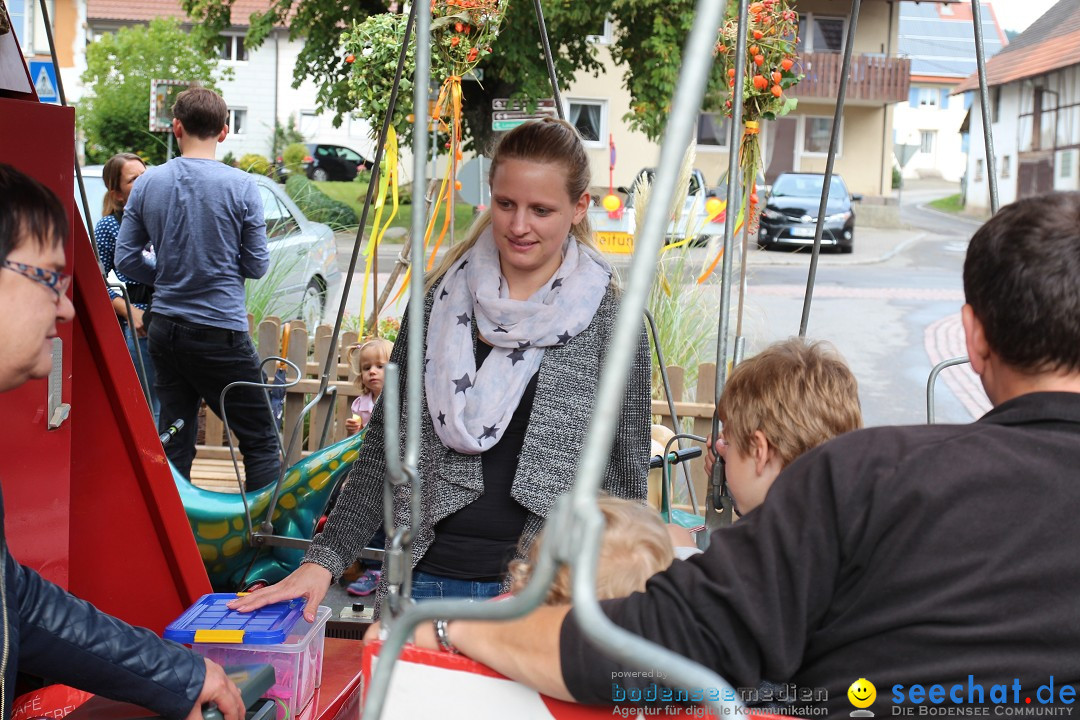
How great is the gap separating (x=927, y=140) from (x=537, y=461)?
7241cm

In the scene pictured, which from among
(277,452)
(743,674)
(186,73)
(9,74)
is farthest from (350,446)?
(186,73)

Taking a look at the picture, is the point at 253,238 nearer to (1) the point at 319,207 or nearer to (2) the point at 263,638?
(2) the point at 263,638

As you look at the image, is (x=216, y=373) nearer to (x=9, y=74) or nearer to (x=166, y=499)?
(x=166, y=499)

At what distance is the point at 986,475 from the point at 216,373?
3646mm

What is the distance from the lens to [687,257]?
614cm

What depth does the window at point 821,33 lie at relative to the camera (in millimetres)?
32656

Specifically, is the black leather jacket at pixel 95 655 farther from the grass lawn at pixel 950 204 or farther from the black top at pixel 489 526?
the grass lawn at pixel 950 204

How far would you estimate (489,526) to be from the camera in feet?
6.79

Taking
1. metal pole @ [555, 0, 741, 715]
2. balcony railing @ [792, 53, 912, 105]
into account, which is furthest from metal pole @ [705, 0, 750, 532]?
balcony railing @ [792, 53, 912, 105]

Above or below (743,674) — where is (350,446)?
below

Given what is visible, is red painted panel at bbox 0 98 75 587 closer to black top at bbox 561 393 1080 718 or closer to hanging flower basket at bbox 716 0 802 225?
black top at bbox 561 393 1080 718

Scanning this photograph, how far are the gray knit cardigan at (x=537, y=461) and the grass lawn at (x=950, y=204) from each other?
139ft

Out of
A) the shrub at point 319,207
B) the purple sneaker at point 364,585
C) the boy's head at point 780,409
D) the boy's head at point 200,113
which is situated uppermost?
the boy's head at point 200,113

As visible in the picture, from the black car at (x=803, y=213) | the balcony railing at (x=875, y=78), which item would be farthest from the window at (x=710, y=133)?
the black car at (x=803, y=213)
